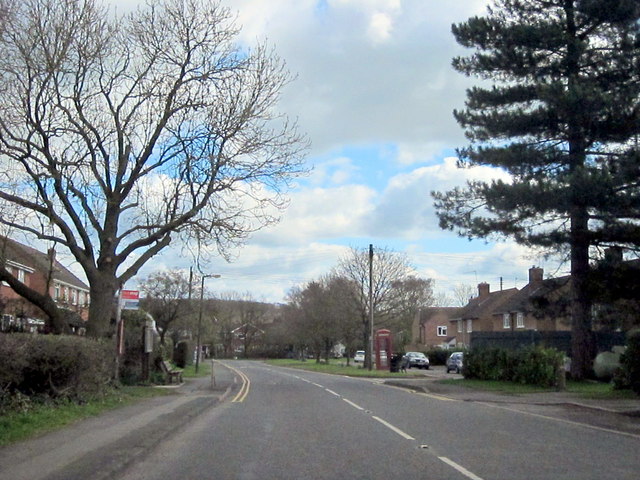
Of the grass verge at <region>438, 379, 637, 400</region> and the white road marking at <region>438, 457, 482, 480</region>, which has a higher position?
the grass verge at <region>438, 379, 637, 400</region>

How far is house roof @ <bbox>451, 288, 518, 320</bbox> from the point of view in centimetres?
7290

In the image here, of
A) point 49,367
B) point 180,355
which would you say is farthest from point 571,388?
point 180,355

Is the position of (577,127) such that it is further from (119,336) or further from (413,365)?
(413,365)

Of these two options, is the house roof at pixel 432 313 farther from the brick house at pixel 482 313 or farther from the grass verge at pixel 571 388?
the grass verge at pixel 571 388

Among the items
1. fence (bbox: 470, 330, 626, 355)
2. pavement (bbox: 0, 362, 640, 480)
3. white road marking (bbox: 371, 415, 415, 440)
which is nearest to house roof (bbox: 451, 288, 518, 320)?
fence (bbox: 470, 330, 626, 355)

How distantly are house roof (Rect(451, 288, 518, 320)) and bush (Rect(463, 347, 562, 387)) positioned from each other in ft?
113

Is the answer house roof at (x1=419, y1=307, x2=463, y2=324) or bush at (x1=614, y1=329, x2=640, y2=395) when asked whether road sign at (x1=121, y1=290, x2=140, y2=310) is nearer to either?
bush at (x1=614, y1=329, x2=640, y2=395)

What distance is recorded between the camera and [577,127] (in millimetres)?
28344

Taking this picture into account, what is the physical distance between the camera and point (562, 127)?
95.3ft

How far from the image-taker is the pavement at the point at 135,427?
1022cm

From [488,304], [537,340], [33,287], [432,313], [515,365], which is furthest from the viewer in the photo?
[432,313]

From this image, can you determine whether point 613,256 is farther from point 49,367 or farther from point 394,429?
point 49,367

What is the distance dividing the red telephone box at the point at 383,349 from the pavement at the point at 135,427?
998 inches

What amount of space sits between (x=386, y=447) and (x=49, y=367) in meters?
8.68
